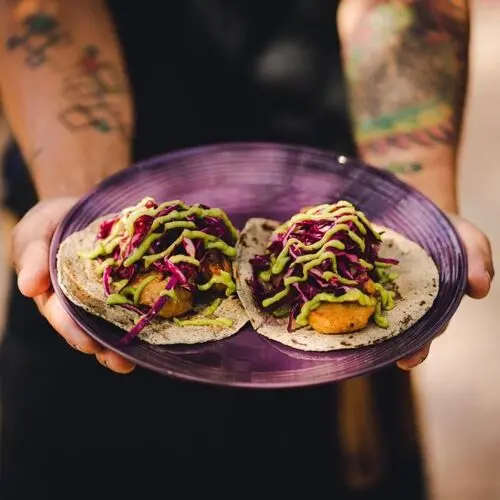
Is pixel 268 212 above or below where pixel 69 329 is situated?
below

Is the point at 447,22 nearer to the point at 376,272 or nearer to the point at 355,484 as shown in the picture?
the point at 376,272

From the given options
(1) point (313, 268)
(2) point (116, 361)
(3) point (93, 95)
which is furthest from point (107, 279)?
(3) point (93, 95)

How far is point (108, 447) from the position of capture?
8.56 feet

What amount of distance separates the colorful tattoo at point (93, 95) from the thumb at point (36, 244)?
1.67 feet

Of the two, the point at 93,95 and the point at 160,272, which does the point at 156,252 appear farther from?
the point at 93,95

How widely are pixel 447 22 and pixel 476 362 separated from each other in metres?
1.66

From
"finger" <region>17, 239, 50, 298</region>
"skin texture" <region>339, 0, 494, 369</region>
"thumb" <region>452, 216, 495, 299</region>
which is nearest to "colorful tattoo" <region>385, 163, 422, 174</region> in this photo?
"skin texture" <region>339, 0, 494, 369</region>

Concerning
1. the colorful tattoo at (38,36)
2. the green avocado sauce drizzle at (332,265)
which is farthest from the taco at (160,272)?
the colorful tattoo at (38,36)

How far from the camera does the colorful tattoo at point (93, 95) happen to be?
2.54 meters

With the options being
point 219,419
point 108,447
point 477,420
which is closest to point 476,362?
point 477,420

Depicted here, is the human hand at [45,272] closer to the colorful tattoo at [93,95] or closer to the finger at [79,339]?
the finger at [79,339]

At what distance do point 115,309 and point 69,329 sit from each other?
0.11m

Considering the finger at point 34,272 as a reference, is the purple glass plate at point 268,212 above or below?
below

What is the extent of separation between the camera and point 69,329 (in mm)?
1733
